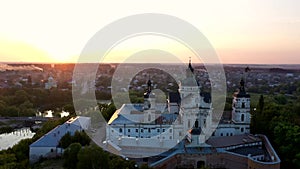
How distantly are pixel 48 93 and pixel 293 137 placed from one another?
4471 centimetres

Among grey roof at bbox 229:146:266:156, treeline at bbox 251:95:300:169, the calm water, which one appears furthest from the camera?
the calm water

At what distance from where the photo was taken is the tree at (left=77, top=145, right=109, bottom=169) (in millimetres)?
18719

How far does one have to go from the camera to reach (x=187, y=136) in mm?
24641

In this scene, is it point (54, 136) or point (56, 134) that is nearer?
point (54, 136)

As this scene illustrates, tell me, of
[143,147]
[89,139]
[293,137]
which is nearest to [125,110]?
[89,139]

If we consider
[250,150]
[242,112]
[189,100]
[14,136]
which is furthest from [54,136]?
[242,112]

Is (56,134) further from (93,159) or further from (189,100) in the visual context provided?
(189,100)

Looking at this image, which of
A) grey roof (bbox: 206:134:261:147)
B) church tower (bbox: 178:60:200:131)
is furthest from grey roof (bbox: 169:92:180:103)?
grey roof (bbox: 206:134:261:147)

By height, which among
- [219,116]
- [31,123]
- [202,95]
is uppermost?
[202,95]

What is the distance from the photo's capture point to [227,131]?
27016 millimetres

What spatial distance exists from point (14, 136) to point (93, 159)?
71.7 feet

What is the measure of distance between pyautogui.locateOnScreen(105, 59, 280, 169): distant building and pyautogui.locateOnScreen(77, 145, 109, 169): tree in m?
2.85

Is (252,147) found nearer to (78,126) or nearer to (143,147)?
(143,147)

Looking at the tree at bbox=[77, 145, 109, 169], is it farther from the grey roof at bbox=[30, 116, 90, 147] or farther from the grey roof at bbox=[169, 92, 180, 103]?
the grey roof at bbox=[169, 92, 180, 103]
